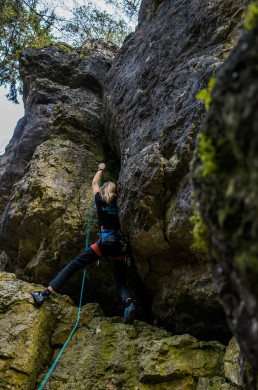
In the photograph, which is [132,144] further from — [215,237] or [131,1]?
[131,1]

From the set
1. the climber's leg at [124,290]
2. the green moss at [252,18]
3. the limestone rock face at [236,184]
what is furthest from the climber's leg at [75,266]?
the green moss at [252,18]

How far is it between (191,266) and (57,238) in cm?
324

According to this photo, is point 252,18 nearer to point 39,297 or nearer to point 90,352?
point 90,352

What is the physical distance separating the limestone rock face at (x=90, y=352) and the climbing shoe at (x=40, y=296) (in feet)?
0.34

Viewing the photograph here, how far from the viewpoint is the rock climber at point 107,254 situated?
18.4 ft

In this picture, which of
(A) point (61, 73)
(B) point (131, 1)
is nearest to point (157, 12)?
(A) point (61, 73)

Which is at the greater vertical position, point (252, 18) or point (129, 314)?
point (252, 18)

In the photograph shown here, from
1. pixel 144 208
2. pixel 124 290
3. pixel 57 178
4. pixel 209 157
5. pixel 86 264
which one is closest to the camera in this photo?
pixel 209 157

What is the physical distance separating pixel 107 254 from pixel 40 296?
1499 millimetres

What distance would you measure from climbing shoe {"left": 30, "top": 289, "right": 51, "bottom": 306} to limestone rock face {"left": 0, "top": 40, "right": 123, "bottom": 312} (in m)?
1.11

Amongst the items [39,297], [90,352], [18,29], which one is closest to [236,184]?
[90,352]

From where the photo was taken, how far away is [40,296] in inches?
222

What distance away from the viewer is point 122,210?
5895 mm

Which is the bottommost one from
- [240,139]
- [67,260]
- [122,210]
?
[240,139]
